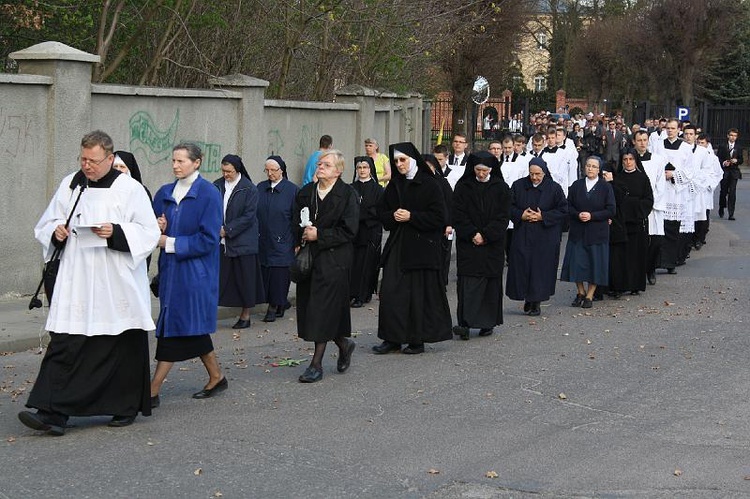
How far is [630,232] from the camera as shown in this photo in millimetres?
15711

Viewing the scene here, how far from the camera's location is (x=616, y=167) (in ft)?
53.6

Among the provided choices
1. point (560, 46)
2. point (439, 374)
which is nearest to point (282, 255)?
point (439, 374)

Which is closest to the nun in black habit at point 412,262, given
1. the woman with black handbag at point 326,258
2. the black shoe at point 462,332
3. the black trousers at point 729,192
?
the black shoe at point 462,332

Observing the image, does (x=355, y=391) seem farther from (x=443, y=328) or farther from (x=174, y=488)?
(x=174, y=488)

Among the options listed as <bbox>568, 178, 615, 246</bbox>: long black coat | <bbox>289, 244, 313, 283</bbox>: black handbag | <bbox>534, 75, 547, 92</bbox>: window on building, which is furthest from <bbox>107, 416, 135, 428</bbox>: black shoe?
<bbox>534, 75, 547, 92</bbox>: window on building

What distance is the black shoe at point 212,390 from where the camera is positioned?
928 cm

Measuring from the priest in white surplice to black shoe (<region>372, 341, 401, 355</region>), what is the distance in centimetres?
353

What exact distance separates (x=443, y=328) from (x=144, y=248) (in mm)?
3946

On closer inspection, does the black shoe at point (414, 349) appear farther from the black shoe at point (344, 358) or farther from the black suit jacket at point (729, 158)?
the black suit jacket at point (729, 158)

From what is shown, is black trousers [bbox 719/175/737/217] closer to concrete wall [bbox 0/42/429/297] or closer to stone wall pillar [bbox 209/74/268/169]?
concrete wall [bbox 0/42/429/297]

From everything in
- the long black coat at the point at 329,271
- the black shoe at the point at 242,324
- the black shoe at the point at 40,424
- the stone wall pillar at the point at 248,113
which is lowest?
the black shoe at the point at 242,324

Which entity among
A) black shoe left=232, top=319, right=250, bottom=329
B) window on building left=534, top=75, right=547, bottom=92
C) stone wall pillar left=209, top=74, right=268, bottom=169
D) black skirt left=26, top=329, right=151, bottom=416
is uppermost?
window on building left=534, top=75, right=547, bottom=92

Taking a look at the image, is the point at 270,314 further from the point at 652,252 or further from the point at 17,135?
the point at 652,252

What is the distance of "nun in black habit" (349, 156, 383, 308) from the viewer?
14680mm
